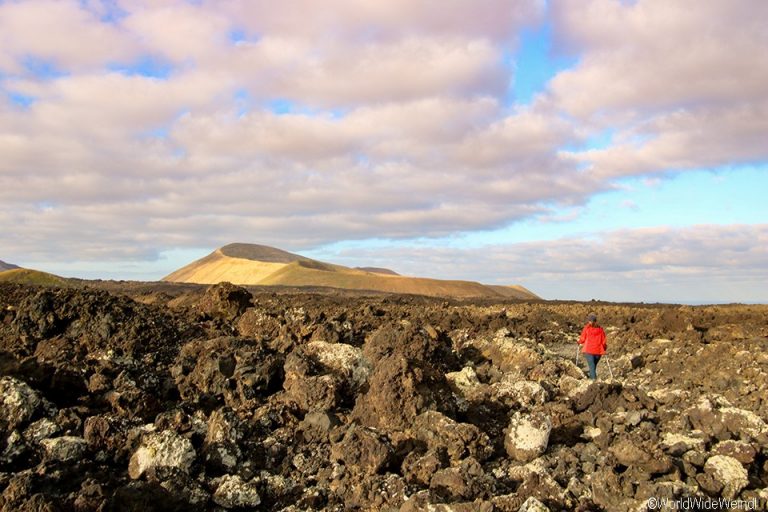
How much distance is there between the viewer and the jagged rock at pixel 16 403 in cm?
754

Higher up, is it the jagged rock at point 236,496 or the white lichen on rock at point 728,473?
the white lichen on rock at point 728,473

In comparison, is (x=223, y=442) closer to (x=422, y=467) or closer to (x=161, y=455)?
(x=161, y=455)

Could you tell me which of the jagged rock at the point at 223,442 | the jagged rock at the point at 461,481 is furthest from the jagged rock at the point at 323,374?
the jagged rock at the point at 461,481

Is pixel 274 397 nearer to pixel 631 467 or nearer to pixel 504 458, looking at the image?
pixel 504 458

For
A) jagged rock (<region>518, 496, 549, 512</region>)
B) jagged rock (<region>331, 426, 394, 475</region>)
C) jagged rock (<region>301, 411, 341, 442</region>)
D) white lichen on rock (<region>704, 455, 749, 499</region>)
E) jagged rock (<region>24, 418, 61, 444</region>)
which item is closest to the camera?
jagged rock (<region>518, 496, 549, 512</region>)

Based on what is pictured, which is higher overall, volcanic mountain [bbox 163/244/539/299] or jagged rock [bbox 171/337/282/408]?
volcanic mountain [bbox 163/244/539/299]

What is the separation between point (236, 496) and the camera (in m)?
6.52

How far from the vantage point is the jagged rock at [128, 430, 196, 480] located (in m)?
6.79

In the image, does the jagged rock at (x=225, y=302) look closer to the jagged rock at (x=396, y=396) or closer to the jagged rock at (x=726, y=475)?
the jagged rock at (x=396, y=396)

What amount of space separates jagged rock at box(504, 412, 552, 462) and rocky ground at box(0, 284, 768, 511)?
0.08ft

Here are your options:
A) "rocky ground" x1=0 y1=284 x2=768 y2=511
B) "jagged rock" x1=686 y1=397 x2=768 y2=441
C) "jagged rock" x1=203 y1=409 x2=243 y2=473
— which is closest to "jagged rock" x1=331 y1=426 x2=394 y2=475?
"rocky ground" x1=0 y1=284 x2=768 y2=511

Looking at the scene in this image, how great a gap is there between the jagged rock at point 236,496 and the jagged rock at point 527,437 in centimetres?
315

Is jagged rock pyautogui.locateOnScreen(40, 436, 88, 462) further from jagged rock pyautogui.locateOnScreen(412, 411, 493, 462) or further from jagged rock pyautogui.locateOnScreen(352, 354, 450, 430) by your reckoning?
jagged rock pyautogui.locateOnScreen(412, 411, 493, 462)

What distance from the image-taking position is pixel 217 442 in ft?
24.1
